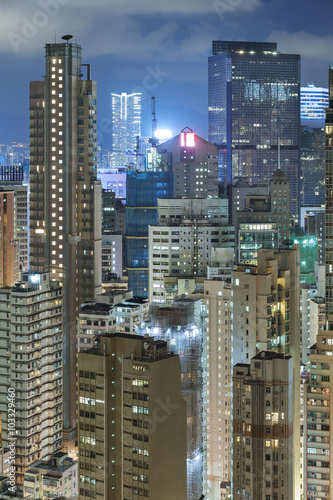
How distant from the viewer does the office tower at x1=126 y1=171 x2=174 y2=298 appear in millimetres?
45000

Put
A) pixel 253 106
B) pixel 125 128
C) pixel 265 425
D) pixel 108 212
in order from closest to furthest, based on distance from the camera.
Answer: pixel 265 425 < pixel 125 128 < pixel 108 212 < pixel 253 106

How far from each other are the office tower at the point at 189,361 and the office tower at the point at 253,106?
37731 millimetres

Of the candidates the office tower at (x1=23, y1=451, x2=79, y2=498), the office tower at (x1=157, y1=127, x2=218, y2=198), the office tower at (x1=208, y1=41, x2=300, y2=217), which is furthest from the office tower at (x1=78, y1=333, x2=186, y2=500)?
the office tower at (x1=208, y1=41, x2=300, y2=217)

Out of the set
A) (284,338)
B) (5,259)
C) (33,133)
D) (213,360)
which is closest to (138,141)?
(5,259)

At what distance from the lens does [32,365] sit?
27.3m

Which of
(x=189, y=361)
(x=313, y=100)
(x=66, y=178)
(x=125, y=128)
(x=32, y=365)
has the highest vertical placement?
(x=313, y=100)

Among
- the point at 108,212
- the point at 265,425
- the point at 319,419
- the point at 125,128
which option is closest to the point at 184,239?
the point at 125,128

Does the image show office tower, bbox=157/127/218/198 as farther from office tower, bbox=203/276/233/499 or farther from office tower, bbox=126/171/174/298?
office tower, bbox=203/276/233/499

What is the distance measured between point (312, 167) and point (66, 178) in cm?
3175

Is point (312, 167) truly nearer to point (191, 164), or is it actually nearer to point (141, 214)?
point (191, 164)

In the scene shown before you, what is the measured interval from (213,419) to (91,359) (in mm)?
8729

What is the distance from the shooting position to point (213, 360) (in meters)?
27.5

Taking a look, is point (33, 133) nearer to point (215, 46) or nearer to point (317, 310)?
point (317, 310)

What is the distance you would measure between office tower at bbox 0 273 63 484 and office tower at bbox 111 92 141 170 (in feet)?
51.0
